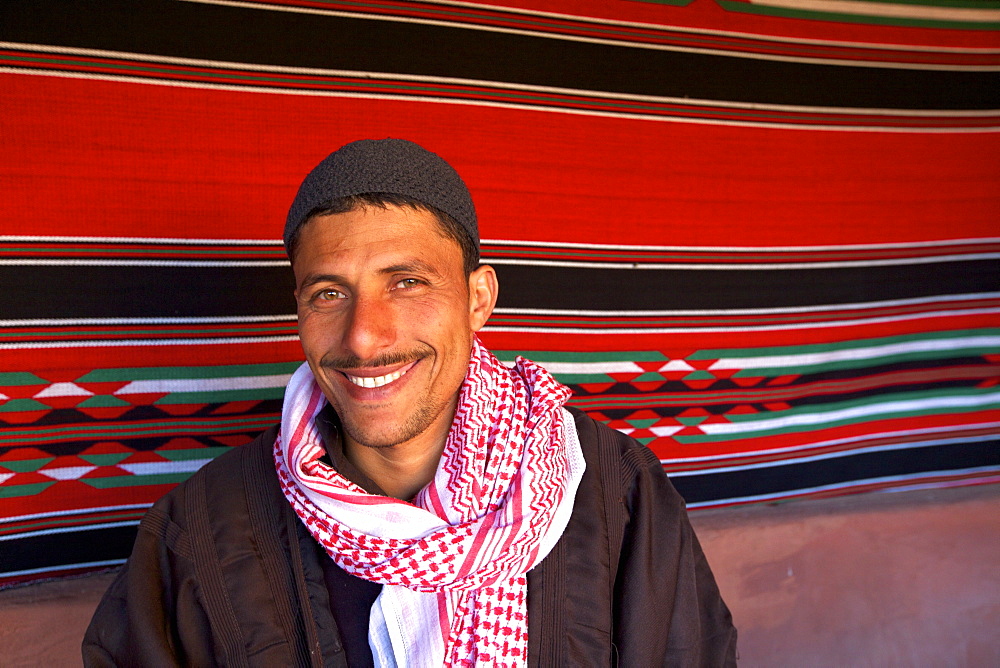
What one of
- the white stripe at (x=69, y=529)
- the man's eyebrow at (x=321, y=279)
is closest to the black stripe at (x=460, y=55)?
the man's eyebrow at (x=321, y=279)

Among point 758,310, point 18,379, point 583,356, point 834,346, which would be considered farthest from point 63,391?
point 834,346

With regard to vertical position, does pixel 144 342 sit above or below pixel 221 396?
above

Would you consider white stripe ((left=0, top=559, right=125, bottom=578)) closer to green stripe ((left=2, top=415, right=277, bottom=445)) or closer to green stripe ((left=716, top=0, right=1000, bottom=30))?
green stripe ((left=2, top=415, right=277, bottom=445))

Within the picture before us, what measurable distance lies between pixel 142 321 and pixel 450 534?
37.3 inches

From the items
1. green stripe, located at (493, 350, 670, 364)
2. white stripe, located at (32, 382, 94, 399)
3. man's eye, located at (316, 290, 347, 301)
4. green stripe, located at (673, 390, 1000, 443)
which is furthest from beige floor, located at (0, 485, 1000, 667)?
white stripe, located at (32, 382, 94, 399)

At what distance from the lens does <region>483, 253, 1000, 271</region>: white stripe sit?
1.84 meters

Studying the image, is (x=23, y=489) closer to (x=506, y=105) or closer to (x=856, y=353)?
(x=506, y=105)

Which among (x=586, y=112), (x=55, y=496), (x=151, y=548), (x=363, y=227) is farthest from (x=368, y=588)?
(x=586, y=112)

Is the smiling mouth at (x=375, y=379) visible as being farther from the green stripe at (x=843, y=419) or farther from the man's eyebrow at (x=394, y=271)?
the green stripe at (x=843, y=419)

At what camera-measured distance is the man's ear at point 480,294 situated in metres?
1.37

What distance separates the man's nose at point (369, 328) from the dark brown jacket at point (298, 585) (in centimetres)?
35

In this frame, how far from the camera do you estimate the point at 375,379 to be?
1210mm

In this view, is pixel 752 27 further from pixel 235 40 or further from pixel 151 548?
pixel 151 548

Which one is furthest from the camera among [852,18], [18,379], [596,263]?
[852,18]
